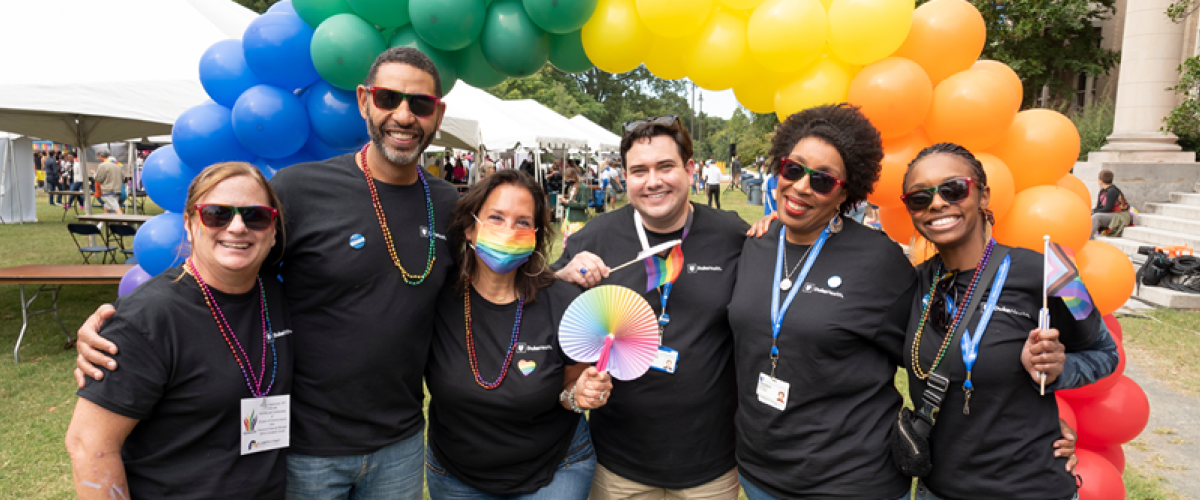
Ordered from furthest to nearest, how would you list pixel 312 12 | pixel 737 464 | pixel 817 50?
pixel 312 12 < pixel 817 50 < pixel 737 464

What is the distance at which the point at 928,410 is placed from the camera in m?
2.05

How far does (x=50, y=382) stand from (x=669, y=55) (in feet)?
20.2

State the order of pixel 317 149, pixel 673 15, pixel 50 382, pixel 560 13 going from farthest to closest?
pixel 50 382 < pixel 317 149 < pixel 560 13 < pixel 673 15

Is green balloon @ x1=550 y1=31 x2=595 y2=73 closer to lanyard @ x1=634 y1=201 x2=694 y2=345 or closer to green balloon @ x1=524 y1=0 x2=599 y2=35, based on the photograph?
green balloon @ x1=524 y1=0 x2=599 y2=35

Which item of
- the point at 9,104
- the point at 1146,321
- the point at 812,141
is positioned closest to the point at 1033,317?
the point at 812,141

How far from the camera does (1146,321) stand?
7949 mm

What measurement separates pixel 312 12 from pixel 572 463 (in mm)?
3326

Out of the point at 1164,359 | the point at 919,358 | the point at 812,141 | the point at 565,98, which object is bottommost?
the point at 1164,359

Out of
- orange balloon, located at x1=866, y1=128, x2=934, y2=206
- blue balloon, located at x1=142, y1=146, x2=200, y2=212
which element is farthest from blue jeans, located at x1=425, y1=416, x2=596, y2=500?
blue balloon, located at x1=142, y1=146, x2=200, y2=212

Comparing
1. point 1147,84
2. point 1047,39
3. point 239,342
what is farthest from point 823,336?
point 1047,39

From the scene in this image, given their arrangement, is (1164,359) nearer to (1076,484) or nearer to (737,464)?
(1076,484)

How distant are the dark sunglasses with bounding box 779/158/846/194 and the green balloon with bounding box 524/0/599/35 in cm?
189

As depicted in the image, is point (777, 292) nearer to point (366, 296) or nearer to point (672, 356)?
point (672, 356)

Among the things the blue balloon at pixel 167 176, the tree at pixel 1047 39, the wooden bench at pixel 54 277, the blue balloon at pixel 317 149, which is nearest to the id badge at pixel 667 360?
the blue balloon at pixel 317 149
